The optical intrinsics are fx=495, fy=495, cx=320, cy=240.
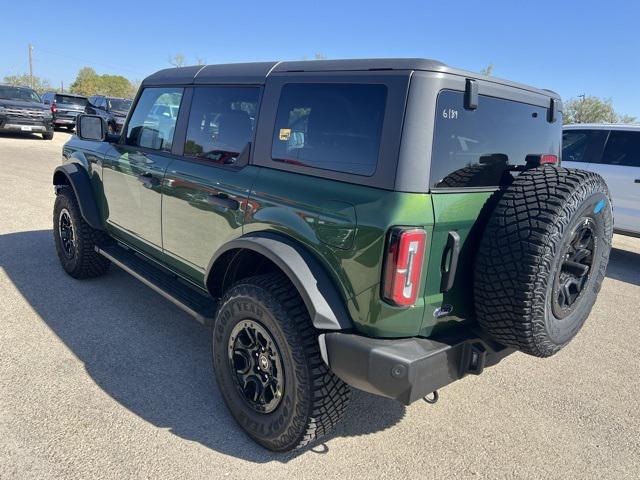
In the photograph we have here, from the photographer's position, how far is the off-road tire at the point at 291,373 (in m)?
2.30

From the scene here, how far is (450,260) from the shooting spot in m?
2.19

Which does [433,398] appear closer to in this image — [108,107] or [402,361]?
[402,361]

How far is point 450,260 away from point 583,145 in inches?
245

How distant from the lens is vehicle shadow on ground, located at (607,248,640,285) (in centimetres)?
615

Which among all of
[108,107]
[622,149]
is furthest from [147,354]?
[108,107]

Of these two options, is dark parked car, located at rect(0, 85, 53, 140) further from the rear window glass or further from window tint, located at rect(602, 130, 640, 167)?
the rear window glass

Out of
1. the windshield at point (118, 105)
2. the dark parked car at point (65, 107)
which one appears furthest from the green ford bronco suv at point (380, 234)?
the dark parked car at point (65, 107)

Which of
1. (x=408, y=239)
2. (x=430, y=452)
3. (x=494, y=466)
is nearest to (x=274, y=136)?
(x=408, y=239)

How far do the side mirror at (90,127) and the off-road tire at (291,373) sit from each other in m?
2.47

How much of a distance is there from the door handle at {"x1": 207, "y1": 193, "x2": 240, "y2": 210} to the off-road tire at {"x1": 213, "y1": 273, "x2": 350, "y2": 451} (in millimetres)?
452

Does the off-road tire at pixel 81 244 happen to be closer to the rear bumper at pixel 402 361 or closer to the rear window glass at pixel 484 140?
the rear bumper at pixel 402 361

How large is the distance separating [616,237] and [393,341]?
8537 mm

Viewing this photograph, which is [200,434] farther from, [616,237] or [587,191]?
[616,237]

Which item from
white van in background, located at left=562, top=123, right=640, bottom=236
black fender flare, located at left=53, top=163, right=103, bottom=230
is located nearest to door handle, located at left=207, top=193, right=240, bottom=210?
black fender flare, located at left=53, top=163, right=103, bottom=230
